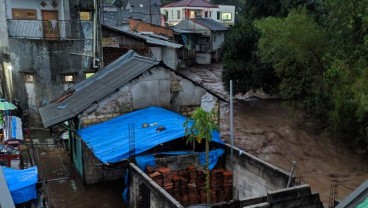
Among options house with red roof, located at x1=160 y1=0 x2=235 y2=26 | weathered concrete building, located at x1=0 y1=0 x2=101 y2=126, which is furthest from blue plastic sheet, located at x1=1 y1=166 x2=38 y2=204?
house with red roof, located at x1=160 y1=0 x2=235 y2=26

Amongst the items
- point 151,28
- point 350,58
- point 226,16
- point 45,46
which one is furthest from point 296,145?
point 226,16

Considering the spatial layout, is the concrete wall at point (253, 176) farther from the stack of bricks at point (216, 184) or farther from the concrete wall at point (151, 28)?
the concrete wall at point (151, 28)

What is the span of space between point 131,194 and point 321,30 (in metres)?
15.9

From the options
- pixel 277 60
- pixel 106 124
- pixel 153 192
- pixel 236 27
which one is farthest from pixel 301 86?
pixel 153 192

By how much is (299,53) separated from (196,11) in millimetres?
48122

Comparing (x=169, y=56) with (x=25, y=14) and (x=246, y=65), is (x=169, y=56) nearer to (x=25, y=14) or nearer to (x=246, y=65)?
(x=246, y=65)

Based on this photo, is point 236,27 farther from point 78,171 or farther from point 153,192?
point 153,192

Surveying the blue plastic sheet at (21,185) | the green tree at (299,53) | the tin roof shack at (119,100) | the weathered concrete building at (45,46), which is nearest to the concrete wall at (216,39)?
the green tree at (299,53)

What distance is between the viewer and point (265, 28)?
24.0 metres

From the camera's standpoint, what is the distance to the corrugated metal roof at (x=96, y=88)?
1483 centimetres

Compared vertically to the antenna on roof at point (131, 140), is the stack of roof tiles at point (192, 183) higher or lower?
lower

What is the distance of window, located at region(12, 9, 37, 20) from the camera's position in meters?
24.4

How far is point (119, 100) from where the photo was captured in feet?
49.2

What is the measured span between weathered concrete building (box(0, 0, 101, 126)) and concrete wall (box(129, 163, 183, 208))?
44.8ft
